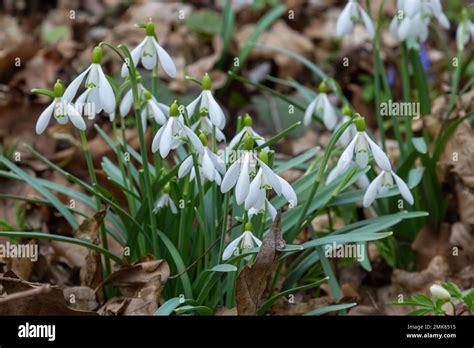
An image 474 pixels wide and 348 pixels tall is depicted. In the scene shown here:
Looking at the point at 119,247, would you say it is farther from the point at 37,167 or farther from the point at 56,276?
the point at 37,167

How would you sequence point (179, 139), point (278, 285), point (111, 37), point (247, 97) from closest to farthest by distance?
1. point (179, 139)
2. point (278, 285)
3. point (247, 97)
4. point (111, 37)

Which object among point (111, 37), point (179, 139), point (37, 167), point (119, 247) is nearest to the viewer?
point (179, 139)

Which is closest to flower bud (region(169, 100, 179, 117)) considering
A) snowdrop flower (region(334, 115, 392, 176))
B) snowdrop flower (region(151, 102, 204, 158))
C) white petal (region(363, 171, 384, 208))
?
snowdrop flower (region(151, 102, 204, 158))

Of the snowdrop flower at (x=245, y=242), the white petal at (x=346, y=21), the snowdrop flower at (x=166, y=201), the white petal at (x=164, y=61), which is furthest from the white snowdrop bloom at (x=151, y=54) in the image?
the white petal at (x=346, y=21)

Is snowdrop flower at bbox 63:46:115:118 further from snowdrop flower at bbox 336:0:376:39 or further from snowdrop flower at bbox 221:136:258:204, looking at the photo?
snowdrop flower at bbox 336:0:376:39

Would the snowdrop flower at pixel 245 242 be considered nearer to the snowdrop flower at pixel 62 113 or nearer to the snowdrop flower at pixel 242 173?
the snowdrop flower at pixel 242 173
